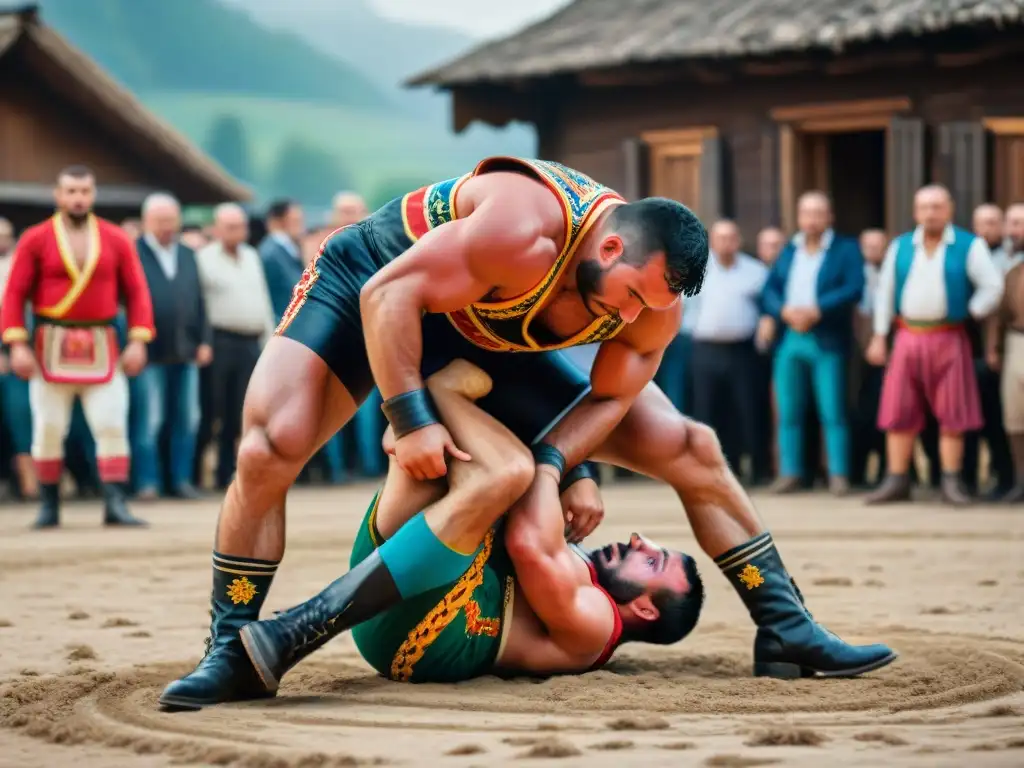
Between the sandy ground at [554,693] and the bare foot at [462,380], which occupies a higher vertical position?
the bare foot at [462,380]

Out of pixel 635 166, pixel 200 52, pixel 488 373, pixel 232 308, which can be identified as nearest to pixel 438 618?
pixel 488 373

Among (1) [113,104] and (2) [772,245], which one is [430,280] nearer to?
(2) [772,245]

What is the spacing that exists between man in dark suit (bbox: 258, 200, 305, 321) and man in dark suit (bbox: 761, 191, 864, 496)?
3.14 m

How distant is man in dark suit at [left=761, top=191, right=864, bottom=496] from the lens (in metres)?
10.7

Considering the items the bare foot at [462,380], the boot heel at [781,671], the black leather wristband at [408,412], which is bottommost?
the boot heel at [781,671]

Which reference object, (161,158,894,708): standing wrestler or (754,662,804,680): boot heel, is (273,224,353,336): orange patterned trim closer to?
(161,158,894,708): standing wrestler

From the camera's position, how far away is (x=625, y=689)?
178 inches

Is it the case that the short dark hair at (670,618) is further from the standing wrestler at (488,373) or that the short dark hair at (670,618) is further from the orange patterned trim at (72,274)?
the orange patterned trim at (72,274)

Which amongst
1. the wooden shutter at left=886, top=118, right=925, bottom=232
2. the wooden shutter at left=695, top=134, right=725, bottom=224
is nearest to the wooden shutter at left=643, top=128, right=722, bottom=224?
the wooden shutter at left=695, top=134, right=725, bottom=224

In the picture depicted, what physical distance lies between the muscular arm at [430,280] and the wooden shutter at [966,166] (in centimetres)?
862

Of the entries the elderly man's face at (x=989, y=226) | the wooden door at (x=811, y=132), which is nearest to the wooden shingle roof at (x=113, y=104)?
the wooden door at (x=811, y=132)

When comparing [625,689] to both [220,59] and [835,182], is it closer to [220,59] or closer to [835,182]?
[835,182]

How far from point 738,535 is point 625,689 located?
64 cm

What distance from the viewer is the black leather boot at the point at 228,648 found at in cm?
429
